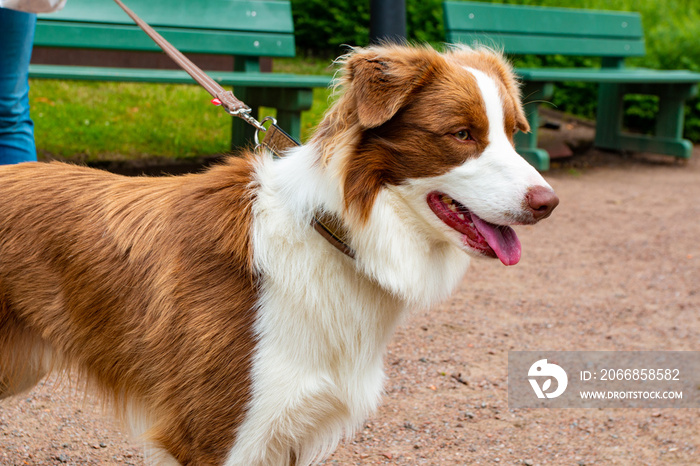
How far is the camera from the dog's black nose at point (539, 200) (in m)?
2.10

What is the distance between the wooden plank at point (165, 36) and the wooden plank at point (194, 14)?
0.19 feet

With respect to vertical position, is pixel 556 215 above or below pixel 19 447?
below

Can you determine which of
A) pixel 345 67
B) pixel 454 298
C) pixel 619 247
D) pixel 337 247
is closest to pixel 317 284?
pixel 337 247

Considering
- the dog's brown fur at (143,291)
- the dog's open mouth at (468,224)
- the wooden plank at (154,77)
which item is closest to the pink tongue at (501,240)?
the dog's open mouth at (468,224)

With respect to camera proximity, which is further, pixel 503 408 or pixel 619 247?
pixel 619 247

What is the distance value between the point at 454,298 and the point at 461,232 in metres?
2.83

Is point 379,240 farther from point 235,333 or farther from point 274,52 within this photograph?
point 274,52

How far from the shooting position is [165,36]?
6.61 meters

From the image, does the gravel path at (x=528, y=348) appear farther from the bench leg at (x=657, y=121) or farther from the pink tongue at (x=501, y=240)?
the bench leg at (x=657, y=121)

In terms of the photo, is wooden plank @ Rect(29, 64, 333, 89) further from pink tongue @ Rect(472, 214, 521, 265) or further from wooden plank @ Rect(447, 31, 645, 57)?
pink tongue @ Rect(472, 214, 521, 265)

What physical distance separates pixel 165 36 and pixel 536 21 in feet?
14.7

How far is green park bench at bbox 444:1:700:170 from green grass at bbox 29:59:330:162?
213 centimetres

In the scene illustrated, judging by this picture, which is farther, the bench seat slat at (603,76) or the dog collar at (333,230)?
the bench seat slat at (603,76)

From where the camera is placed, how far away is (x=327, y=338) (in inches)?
88.8
